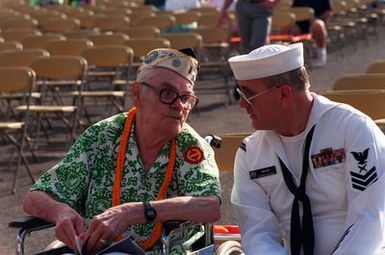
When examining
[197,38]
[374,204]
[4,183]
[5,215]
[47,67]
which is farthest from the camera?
[197,38]

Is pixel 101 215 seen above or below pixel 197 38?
above

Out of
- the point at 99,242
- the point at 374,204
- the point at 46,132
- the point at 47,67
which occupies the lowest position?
the point at 46,132

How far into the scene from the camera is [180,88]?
466cm

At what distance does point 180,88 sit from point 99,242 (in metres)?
0.76

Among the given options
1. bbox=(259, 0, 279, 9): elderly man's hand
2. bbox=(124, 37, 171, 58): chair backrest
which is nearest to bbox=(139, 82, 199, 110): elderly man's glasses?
bbox=(124, 37, 171, 58): chair backrest

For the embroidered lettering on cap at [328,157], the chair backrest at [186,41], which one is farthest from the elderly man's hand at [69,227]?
the chair backrest at [186,41]

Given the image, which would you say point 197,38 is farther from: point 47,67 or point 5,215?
point 5,215

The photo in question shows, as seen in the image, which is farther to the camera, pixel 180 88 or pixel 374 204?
pixel 180 88

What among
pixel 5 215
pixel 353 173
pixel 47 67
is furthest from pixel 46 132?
pixel 353 173

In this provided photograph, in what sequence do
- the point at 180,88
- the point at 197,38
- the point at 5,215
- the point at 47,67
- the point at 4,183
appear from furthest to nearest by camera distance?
the point at 197,38
the point at 47,67
the point at 4,183
the point at 5,215
the point at 180,88

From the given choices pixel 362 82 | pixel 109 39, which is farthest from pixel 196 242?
pixel 109 39

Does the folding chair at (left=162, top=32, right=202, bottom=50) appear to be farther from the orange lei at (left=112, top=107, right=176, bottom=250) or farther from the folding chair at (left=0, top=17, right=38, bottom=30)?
the orange lei at (left=112, top=107, right=176, bottom=250)

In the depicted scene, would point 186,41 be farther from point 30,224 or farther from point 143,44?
point 30,224

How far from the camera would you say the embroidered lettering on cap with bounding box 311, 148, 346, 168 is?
4.11m
